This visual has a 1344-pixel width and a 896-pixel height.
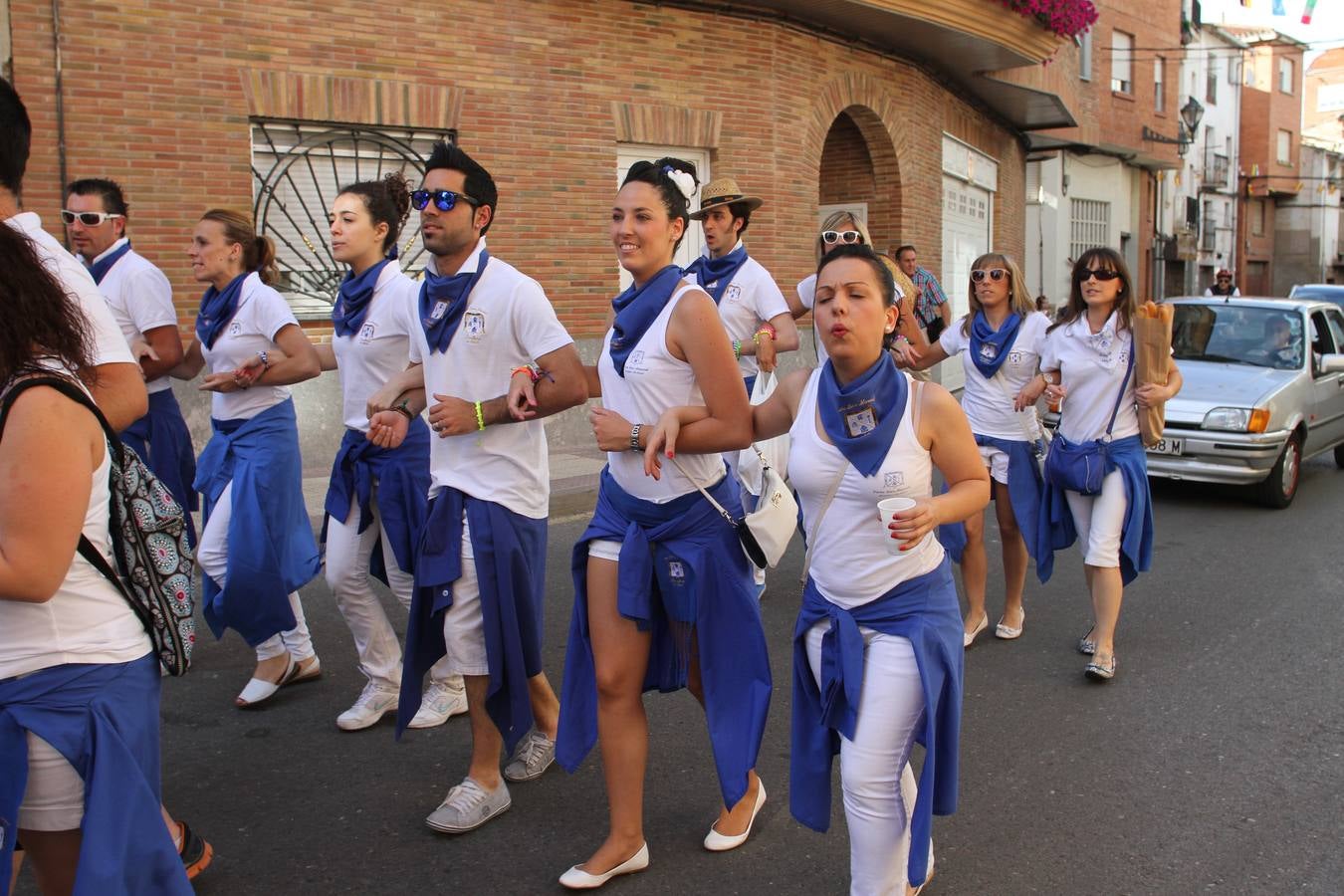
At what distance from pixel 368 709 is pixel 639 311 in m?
2.24

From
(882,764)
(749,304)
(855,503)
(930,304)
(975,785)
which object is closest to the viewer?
(882,764)

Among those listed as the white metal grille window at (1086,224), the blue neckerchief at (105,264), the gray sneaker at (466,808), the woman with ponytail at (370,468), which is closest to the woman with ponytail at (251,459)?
the woman with ponytail at (370,468)

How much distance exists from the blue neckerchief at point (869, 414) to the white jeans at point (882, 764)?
464 millimetres

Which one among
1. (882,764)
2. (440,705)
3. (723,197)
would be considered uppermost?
(723,197)

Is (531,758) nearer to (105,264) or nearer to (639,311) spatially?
(639,311)

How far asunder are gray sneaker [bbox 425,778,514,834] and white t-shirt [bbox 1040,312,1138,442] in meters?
3.13

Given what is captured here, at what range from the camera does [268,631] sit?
4848 mm

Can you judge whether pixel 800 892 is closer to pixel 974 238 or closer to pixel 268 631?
pixel 268 631

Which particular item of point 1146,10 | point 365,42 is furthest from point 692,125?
point 1146,10

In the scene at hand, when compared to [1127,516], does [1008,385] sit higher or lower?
higher

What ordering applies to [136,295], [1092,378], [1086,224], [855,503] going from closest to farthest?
[855,503]
[136,295]
[1092,378]
[1086,224]

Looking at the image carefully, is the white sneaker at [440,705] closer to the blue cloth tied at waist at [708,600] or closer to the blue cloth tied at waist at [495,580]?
the blue cloth tied at waist at [495,580]

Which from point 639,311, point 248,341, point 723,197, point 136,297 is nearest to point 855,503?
point 639,311

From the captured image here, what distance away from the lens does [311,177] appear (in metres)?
11.0
